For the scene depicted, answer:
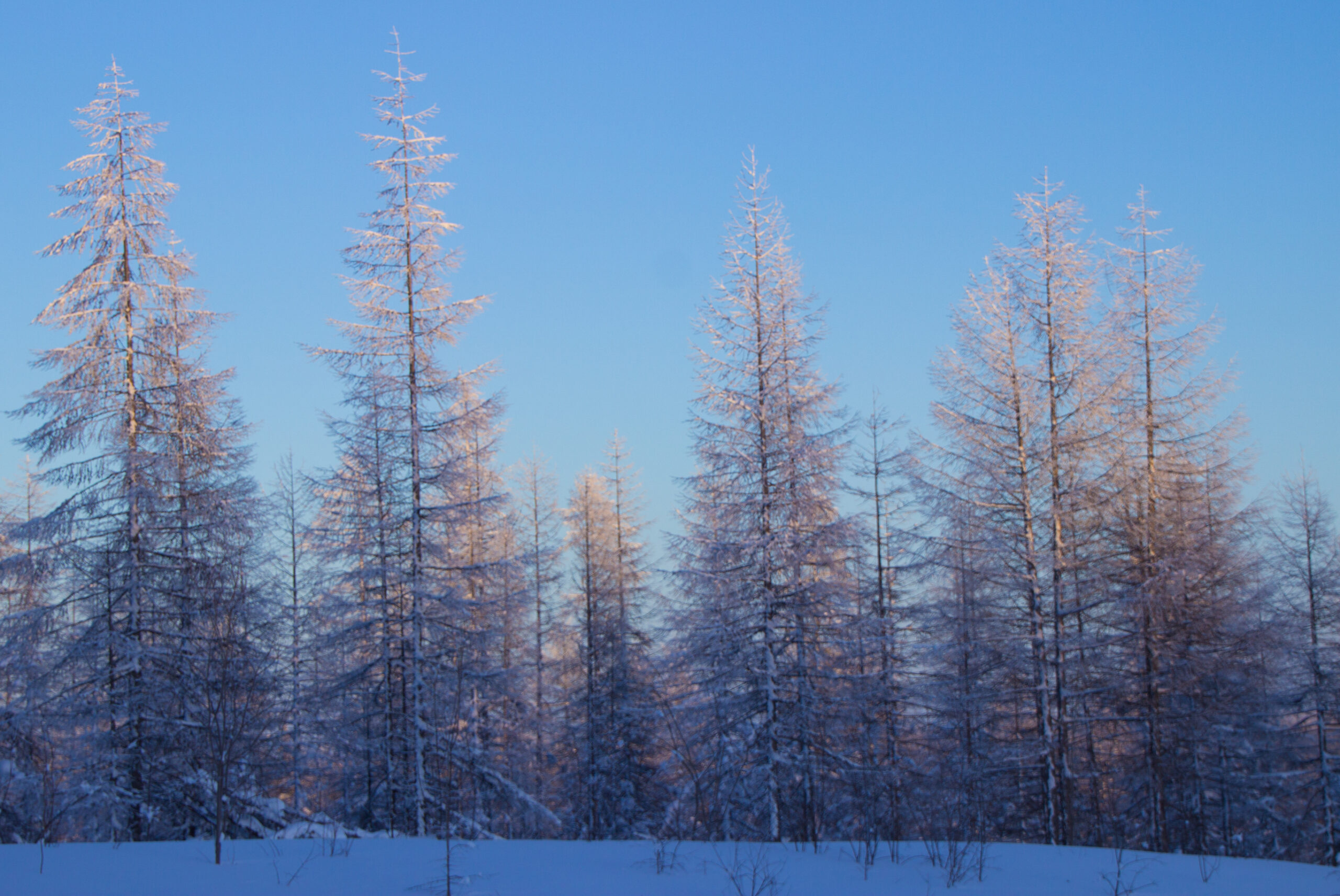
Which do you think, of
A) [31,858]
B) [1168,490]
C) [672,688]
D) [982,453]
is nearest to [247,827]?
[31,858]

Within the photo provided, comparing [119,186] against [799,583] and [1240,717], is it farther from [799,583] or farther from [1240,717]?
[1240,717]

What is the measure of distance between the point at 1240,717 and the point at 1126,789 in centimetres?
334

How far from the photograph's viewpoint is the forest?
50.2ft

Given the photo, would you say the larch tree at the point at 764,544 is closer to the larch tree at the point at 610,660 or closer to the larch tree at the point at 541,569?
the larch tree at the point at 610,660

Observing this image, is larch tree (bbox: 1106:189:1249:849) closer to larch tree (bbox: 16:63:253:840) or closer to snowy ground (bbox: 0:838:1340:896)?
snowy ground (bbox: 0:838:1340:896)

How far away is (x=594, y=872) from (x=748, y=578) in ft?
37.7

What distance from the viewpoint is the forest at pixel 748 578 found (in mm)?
15297

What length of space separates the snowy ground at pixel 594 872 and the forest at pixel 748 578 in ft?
19.3

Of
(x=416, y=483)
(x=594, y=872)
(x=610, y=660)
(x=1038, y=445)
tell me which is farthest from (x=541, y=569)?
(x=594, y=872)

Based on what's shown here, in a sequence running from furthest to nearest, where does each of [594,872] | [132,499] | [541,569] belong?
[541,569] < [132,499] < [594,872]

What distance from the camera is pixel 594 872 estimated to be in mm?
6766

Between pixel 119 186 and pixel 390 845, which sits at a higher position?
pixel 119 186

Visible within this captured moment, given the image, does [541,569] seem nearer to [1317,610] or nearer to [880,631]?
[880,631]

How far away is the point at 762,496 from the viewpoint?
18172mm
